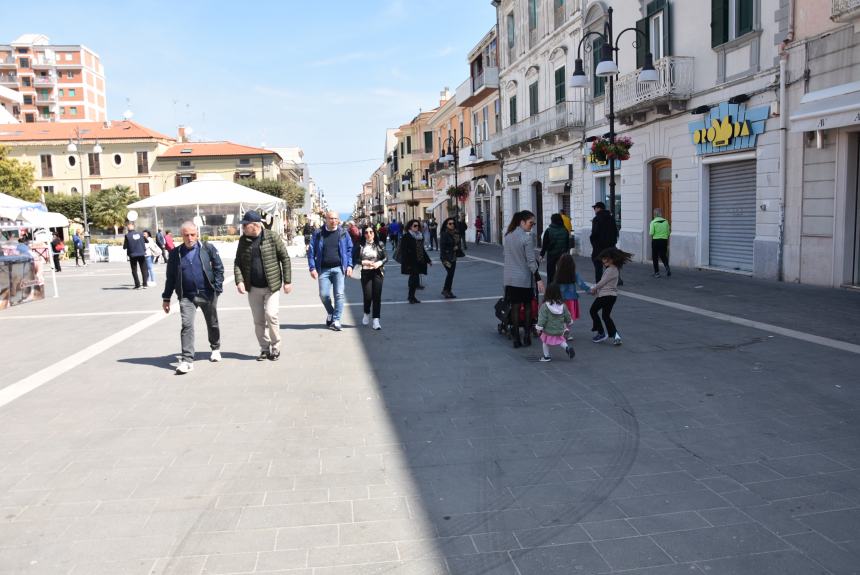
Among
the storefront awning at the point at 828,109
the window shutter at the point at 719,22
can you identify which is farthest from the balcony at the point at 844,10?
the window shutter at the point at 719,22

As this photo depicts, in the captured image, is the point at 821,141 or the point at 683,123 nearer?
the point at 821,141

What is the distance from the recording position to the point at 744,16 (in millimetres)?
14891

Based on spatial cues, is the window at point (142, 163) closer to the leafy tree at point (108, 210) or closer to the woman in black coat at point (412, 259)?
the leafy tree at point (108, 210)

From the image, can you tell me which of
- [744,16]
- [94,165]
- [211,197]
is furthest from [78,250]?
[94,165]

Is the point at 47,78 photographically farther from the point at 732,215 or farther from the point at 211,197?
the point at 732,215

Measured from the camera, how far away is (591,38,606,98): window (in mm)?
22281

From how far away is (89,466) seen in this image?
15.3 feet

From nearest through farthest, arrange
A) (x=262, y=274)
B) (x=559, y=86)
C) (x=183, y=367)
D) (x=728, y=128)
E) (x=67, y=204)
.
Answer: (x=183, y=367)
(x=262, y=274)
(x=728, y=128)
(x=559, y=86)
(x=67, y=204)

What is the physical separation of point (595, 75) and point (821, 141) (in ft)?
35.5

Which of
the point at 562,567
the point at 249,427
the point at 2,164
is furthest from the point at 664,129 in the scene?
the point at 2,164

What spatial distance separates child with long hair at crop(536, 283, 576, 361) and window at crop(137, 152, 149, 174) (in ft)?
210

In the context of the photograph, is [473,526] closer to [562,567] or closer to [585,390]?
[562,567]

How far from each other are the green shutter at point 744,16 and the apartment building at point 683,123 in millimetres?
21

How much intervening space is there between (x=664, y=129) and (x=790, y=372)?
13258mm
